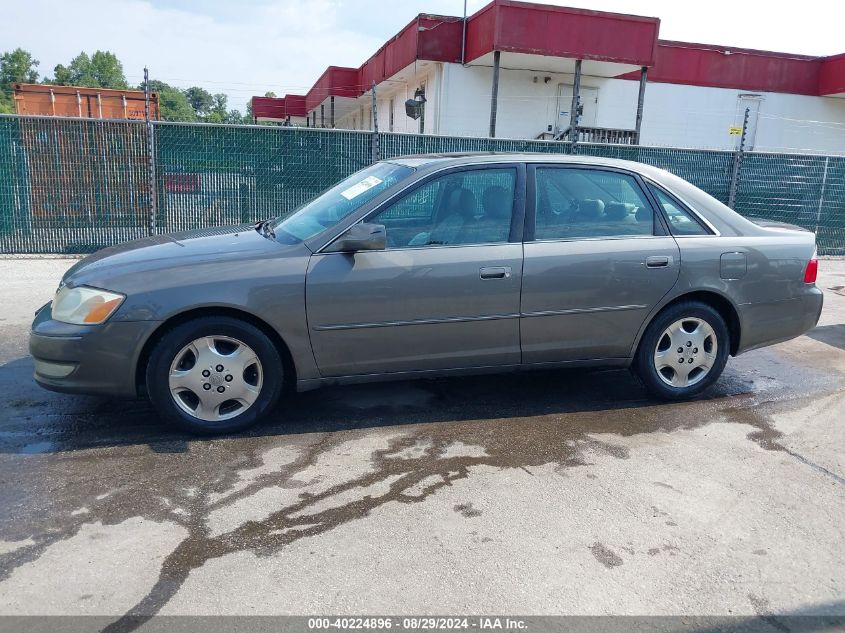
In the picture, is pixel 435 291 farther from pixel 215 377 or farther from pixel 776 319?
pixel 776 319

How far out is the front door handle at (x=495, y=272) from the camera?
174 inches

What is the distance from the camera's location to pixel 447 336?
444 cm

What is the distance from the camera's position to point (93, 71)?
357 ft

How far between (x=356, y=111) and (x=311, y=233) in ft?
89.0

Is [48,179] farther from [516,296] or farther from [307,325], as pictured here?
[516,296]

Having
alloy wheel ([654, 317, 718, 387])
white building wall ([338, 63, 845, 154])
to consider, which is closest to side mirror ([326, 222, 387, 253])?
alloy wheel ([654, 317, 718, 387])

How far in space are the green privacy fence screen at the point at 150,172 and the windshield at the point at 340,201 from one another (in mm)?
5654

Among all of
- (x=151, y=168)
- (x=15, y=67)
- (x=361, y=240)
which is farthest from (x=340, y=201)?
(x=15, y=67)

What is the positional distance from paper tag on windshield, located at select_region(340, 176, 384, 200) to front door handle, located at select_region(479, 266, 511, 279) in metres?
0.94

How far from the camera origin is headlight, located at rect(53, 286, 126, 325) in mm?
3994

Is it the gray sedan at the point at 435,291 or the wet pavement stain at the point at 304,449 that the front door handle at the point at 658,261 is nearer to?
the gray sedan at the point at 435,291

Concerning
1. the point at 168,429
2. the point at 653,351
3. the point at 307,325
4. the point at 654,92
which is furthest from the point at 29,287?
the point at 654,92

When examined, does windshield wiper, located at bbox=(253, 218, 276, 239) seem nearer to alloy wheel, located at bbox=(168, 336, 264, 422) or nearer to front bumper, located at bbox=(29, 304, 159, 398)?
alloy wheel, located at bbox=(168, 336, 264, 422)

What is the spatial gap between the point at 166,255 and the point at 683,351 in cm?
349
